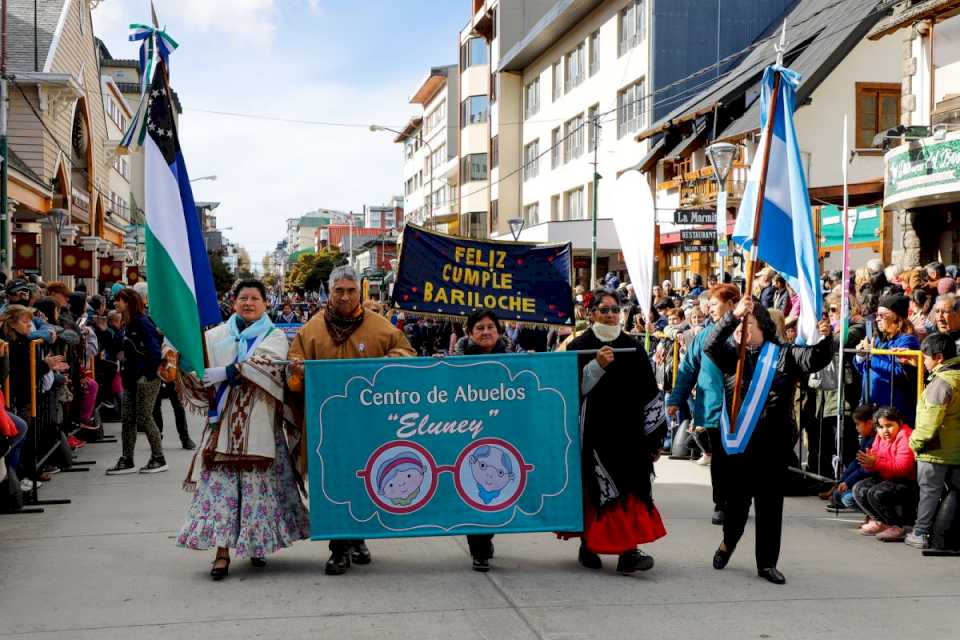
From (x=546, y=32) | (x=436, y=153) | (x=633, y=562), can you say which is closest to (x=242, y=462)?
(x=633, y=562)

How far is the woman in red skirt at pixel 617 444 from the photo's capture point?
6609mm

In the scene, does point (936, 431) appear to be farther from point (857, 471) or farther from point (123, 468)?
point (123, 468)

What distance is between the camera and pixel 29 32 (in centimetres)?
3428

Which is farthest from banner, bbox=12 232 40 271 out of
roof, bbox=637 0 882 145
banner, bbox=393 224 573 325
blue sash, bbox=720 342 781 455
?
blue sash, bbox=720 342 781 455

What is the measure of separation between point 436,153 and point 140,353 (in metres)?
57.9

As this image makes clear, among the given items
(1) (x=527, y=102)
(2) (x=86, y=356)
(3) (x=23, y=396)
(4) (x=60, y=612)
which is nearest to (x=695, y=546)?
(4) (x=60, y=612)

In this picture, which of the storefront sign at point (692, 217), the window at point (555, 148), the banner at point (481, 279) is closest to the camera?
the banner at point (481, 279)

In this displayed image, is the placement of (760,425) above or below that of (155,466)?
above

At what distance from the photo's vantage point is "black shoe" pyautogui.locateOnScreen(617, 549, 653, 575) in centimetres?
659

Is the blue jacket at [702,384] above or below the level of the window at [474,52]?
below

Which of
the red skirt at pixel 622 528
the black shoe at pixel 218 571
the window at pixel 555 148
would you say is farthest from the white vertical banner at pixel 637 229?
the window at pixel 555 148

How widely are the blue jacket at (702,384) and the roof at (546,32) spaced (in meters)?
33.8

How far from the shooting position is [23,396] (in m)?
9.17

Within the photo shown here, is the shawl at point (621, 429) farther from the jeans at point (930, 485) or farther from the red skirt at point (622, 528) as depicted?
the jeans at point (930, 485)
